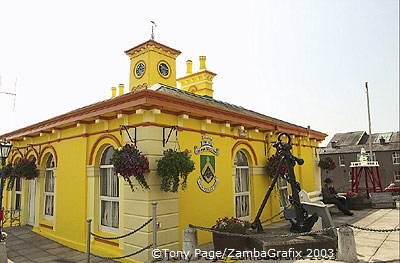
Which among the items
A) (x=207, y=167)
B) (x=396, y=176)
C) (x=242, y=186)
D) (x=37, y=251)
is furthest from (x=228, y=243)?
(x=396, y=176)

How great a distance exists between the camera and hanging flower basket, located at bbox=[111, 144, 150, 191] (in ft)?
19.4

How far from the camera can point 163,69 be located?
13.7m

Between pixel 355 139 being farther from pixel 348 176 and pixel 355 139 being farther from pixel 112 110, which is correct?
pixel 112 110

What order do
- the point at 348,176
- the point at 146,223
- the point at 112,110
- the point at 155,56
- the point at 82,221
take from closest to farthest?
the point at 146,223, the point at 112,110, the point at 82,221, the point at 155,56, the point at 348,176

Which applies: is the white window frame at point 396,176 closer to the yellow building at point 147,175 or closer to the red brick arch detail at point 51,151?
the yellow building at point 147,175

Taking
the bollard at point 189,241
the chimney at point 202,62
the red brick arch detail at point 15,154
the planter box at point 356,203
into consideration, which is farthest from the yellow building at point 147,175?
the chimney at point 202,62

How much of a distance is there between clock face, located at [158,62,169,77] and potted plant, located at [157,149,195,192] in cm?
790

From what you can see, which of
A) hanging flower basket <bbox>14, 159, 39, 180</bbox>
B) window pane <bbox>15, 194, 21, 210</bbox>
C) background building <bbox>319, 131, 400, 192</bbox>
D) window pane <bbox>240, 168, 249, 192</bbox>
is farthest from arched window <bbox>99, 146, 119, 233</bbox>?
background building <bbox>319, 131, 400, 192</bbox>

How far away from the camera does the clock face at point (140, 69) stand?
44.2 feet

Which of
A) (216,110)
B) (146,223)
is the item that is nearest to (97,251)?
(146,223)

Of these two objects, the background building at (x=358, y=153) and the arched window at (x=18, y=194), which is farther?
the background building at (x=358, y=153)

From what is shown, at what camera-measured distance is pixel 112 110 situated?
6945 millimetres

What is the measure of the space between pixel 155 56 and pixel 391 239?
444 inches

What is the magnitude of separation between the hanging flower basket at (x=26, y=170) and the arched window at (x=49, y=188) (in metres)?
0.40
